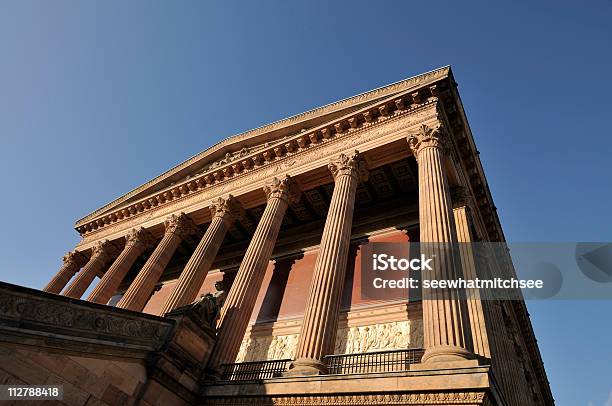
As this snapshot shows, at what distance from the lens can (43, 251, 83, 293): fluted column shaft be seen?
25.3m

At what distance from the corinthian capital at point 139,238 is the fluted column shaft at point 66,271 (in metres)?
6.37

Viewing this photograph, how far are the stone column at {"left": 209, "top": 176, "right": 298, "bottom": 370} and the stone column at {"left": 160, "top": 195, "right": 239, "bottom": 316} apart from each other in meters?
2.71

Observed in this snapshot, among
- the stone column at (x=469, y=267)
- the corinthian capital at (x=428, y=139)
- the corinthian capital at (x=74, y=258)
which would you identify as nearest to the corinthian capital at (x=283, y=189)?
the corinthian capital at (x=428, y=139)

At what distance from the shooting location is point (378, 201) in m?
20.1

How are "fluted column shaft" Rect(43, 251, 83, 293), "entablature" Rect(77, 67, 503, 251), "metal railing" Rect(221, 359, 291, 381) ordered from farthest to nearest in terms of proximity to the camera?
"fluted column shaft" Rect(43, 251, 83, 293) < "entablature" Rect(77, 67, 503, 251) < "metal railing" Rect(221, 359, 291, 381)

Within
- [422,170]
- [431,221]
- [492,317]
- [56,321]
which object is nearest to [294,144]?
[422,170]

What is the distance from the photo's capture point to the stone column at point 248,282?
40.0 feet

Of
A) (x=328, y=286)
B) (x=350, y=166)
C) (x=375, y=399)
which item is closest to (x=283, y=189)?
(x=350, y=166)

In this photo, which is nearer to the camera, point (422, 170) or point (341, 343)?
point (422, 170)

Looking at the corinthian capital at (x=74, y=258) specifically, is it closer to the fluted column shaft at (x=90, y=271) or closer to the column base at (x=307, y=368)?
the fluted column shaft at (x=90, y=271)

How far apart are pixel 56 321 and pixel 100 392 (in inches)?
73.7

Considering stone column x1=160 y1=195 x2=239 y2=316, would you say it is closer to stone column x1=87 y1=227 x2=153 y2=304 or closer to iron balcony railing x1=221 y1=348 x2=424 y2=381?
iron balcony railing x1=221 y1=348 x2=424 y2=381

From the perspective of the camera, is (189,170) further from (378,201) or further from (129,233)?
(378,201)

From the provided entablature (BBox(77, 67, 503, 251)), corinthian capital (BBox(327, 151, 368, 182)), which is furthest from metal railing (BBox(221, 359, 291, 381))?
entablature (BBox(77, 67, 503, 251))
